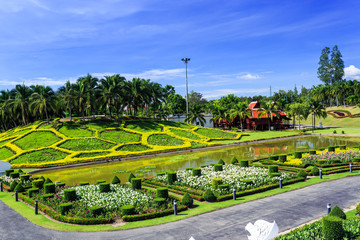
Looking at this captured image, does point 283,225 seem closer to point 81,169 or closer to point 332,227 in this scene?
point 332,227

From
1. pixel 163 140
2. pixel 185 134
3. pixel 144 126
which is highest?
pixel 144 126

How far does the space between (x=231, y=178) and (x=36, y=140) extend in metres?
43.5

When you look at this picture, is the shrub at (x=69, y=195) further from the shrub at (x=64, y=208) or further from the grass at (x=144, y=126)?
the grass at (x=144, y=126)

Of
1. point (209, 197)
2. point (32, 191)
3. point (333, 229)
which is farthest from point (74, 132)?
point (333, 229)

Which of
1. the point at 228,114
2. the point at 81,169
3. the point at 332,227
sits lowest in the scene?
the point at 81,169

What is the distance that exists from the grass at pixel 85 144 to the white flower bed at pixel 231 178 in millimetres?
27000

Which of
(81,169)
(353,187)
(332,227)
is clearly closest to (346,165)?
(353,187)

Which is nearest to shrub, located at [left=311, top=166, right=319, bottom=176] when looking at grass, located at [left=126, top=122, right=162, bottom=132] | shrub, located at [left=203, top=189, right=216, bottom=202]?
shrub, located at [left=203, top=189, right=216, bottom=202]

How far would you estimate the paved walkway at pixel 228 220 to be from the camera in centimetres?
1570

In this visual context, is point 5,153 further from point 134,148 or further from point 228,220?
point 228,220

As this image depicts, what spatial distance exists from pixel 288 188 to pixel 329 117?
94.8 m

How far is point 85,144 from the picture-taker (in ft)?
174

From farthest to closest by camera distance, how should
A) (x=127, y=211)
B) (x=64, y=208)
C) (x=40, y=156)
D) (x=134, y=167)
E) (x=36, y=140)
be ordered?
1. (x=36, y=140)
2. (x=40, y=156)
3. (x=134, y=167)
4. (x=64, y=208)
5. (x=127, y=211)

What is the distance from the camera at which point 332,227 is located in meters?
12.0
